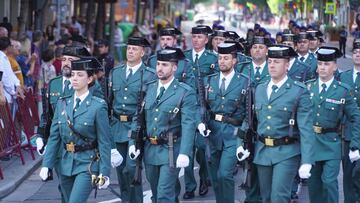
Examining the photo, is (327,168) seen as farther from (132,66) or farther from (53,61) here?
(53,61)

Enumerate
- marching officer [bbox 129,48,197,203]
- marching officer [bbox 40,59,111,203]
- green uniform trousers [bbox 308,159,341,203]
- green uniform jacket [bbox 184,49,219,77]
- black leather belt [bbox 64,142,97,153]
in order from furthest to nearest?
1. green uniform jacket [bbox 184,49,219,77]
2. green uniform trousers [bbox 308,159,341,203]
3. marching officer [bbox 129,48,197,203]
4. black leather belt [bbox 64,142,97,153]
5. marching officer [bbox 40,59,111,203]

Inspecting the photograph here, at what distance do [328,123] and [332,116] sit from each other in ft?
0.29

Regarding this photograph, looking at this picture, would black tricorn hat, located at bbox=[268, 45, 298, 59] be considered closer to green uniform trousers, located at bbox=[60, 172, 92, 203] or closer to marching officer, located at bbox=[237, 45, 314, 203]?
marching officer, located at bbox=[237, 45, 314, 203]

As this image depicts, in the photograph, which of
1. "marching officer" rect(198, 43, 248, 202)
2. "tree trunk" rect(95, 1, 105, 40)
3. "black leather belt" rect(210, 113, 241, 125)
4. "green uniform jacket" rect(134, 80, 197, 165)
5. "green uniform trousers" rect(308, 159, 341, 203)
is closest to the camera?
"green uniform jacket" rect(134, 80, 197, 165)

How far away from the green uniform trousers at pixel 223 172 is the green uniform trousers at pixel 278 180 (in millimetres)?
1480

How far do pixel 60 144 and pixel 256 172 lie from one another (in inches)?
85.3

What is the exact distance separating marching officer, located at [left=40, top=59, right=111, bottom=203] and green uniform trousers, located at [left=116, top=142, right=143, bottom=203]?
1.53 m

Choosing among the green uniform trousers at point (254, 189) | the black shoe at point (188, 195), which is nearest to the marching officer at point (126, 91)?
the green uniform trousers at point (254, 189)

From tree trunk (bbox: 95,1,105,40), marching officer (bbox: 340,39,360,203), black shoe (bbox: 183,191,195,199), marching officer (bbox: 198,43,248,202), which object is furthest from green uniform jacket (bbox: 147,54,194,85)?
tree trunk (bbox: 95,1,105,40)

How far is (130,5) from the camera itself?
221 feet

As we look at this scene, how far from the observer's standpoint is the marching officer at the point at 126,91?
11.2 m

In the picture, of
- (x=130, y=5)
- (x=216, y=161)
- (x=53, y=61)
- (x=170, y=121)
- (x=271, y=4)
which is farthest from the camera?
(x=271, y=4)

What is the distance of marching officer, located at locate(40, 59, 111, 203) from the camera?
8.85 metres

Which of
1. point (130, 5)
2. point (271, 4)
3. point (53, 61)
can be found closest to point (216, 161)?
point (53, 61)
